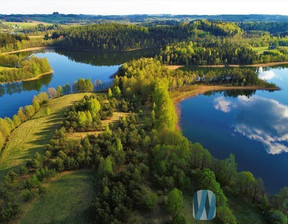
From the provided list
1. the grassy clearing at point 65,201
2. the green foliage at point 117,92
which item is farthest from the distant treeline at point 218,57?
the grassy clearing at point 65,201

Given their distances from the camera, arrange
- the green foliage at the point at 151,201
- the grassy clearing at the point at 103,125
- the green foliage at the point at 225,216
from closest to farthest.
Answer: the green foliage at the point at 225,216, the green foliage at the point at 151,201, the grassy clearing at the point at 103,125

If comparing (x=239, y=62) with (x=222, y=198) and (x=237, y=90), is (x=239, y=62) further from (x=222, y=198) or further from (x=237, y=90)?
(x=222, y=198)

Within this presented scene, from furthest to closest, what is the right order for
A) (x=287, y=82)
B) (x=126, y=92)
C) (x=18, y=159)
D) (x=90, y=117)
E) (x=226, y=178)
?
1. (x=287, y=82)
2. (x=126, y=92)
3. (x=90, y=117)
4. (x=18, y=159)
5. (x=226, y=178)

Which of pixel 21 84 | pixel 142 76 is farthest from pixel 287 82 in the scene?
pixel 21 84

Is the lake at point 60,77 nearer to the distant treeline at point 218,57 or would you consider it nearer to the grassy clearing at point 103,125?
the grassy clearing at point 103,125

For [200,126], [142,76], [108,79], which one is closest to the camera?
[200,126]

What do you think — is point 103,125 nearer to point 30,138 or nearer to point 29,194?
point 30,138

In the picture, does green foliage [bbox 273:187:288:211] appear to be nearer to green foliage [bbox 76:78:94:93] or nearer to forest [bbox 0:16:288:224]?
forest [bbox 0:16:288:224]
